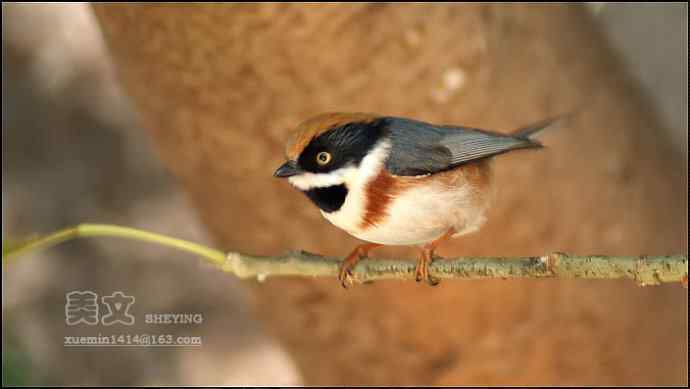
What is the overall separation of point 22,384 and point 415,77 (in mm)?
1711

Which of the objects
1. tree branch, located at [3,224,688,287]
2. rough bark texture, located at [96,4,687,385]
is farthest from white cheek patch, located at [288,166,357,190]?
rough bark texture, located at [96,4,687,385]

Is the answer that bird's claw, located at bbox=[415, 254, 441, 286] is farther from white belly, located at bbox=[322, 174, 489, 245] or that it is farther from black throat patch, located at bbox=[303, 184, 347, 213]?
black throat patch, located at bbox=[303, 184, 347, 213]

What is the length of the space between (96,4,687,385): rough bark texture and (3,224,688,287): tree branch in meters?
1.51

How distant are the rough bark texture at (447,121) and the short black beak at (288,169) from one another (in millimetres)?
1464

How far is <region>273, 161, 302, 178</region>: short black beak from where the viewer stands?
127cm

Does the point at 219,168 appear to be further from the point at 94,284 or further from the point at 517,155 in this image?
the point at 94,284

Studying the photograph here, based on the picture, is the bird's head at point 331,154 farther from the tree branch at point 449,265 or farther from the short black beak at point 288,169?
the tree branch at point 449,265

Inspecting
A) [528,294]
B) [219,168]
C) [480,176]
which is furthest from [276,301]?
[480,176]

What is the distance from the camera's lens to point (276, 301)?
347 centimetres

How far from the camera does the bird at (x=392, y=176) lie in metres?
1.33

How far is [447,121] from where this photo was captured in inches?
117

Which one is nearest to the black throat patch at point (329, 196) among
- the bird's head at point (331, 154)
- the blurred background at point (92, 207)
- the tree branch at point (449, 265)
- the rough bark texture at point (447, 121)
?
the bird's head at point (331, 154)

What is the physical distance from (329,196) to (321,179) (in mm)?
56

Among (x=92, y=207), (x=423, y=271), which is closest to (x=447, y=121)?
(x=423, y=271)
